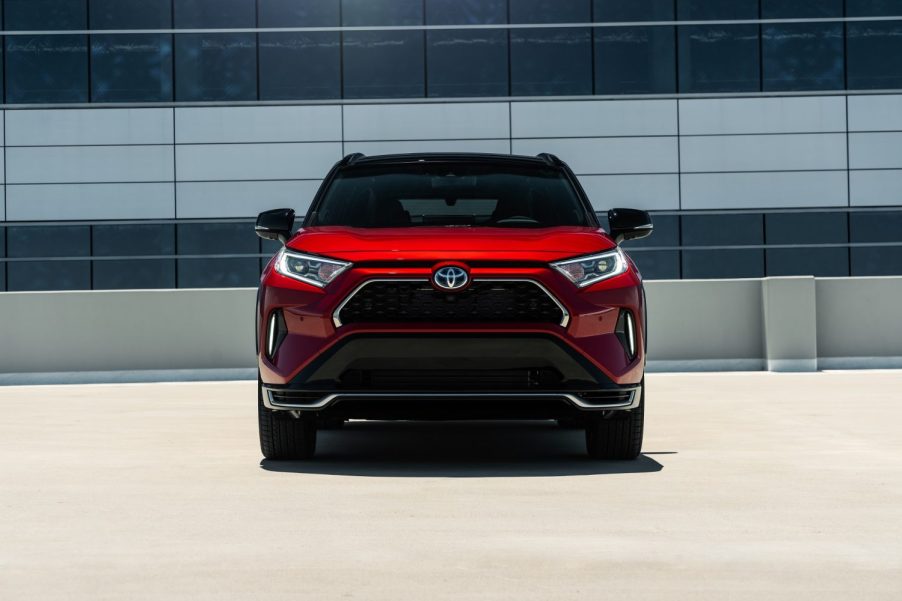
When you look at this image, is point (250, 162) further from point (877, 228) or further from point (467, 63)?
point (877, 228)

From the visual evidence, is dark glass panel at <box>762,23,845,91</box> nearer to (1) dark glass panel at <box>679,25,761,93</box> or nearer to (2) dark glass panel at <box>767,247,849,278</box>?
(1) dark glass panel at <box>679,25,761,93</box>

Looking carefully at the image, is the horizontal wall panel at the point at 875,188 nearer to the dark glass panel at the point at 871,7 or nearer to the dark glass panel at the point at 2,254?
the dark glass panel at the point at 871,7

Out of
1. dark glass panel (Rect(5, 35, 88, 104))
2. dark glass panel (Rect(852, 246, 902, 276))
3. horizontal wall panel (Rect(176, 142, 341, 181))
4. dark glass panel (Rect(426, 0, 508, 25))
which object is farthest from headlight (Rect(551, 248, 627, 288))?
dark glass panel (Rect(852, 246, 902, 276))

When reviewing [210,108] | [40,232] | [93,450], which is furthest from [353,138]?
[93,450]

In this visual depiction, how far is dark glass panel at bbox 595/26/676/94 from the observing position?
3441 centimetres

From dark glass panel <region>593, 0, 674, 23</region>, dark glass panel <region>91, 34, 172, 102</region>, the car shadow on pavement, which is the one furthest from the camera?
dark glass panel <region>91, 34, 172, 102</region>

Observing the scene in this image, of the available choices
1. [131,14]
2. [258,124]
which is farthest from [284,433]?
[131,14]

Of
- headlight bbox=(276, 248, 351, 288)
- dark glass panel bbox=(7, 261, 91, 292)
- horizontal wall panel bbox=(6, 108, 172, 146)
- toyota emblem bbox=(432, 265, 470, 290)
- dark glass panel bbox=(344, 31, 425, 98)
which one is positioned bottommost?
dark glass panel bbox=(7, 261, 91, 292)

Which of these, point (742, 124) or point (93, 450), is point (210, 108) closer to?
point (742, 124)

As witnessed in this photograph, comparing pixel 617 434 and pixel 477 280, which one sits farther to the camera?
pixel 617 434

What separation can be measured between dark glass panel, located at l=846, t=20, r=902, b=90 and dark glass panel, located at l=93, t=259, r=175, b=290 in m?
16.3

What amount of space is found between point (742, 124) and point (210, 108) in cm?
1166

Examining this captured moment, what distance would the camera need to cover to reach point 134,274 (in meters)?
37.9

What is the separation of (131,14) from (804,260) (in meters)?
16.6
